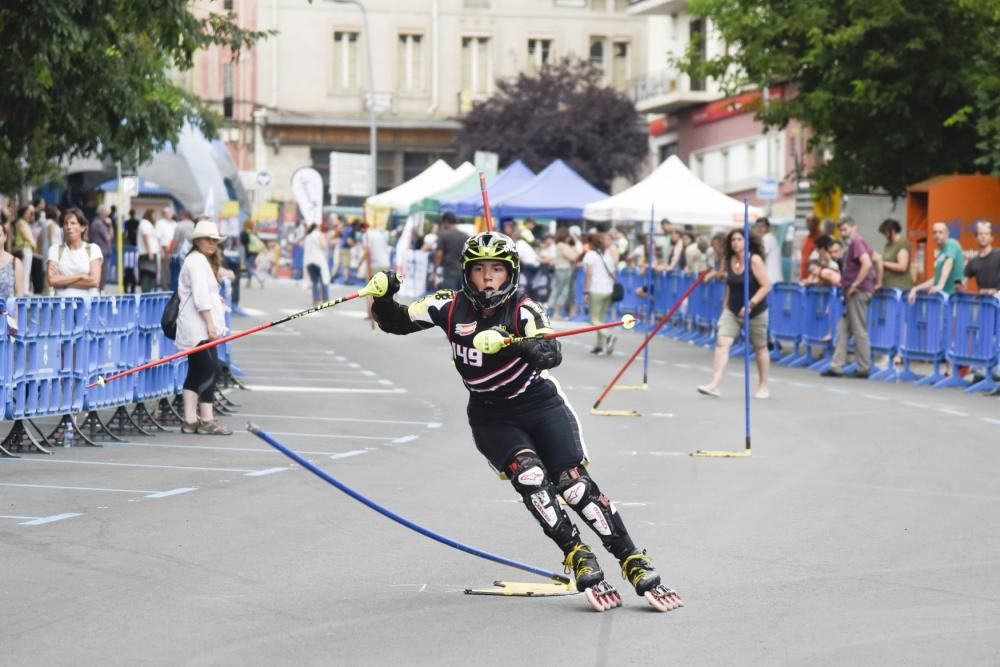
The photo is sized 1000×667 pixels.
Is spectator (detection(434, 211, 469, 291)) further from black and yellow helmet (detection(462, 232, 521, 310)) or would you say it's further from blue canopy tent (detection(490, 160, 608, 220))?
black and yellow helmet (detection(462, 232, 521, 310))

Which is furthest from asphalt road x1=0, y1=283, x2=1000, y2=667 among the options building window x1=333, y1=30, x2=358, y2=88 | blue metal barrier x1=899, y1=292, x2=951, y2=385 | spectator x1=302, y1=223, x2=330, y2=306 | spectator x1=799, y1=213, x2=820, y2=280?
building window x1=333, y1=30, x2=358, y2=88

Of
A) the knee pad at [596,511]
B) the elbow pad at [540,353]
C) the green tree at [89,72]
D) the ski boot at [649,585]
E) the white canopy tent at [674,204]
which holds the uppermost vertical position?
the green tree at [89,72]

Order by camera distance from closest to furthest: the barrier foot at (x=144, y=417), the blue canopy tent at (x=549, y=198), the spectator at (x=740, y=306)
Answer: the barrier foot at (x=144, y=417) < the spectator at (x=740, y=306) < the blue canopy tent at (x=549, y=198)

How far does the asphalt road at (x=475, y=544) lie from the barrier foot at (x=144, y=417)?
48 centimetres

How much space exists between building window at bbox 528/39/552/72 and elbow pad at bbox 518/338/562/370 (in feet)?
213

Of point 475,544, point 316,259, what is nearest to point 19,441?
point 475,544

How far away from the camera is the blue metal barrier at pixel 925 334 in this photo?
21.7m

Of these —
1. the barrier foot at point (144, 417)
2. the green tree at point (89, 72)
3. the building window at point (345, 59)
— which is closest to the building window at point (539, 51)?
the building window at point (345, 59)

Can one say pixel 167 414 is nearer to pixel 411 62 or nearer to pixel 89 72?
pixel 89 72

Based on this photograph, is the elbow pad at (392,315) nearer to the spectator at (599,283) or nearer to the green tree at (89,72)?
the green tree at (89,72)

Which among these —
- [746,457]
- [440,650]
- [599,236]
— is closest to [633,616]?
[440,650]

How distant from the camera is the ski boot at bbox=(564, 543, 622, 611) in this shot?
7883mm

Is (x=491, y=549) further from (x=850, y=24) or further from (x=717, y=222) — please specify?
(x=717, y=222)

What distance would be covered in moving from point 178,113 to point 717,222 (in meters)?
10.5
